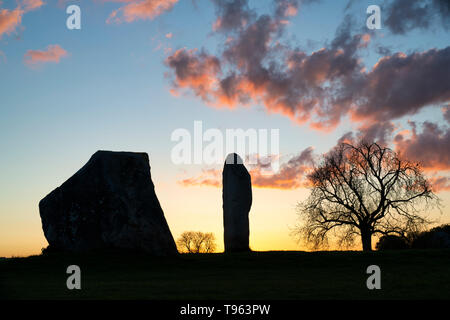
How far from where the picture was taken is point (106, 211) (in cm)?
2075

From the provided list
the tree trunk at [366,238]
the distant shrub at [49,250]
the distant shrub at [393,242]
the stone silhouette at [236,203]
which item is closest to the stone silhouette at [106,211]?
the distant shrub at [49,250]

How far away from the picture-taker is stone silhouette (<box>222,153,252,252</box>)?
26469 millimetres

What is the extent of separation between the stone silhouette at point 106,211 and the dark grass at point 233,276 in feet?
2.89

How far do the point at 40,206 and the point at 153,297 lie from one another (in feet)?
42.7

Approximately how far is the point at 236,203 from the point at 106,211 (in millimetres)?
8081

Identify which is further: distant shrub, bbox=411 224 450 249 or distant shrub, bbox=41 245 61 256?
distant shrub, bbox=411 224 450 249

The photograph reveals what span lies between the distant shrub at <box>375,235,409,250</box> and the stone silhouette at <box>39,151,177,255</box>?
687 inches

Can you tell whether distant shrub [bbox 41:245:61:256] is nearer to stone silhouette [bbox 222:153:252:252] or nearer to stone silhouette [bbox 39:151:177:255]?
stone silhouette [bbox 39:151:177:255]

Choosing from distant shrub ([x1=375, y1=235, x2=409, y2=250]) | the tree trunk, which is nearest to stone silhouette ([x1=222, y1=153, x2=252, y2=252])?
the tree trunk

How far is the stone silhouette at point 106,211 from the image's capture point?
20.6 metres

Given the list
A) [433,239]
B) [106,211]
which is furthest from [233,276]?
[433,239]

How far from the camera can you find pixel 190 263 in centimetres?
1953

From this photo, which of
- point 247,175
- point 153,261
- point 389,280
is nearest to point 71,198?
point 153,261
